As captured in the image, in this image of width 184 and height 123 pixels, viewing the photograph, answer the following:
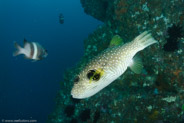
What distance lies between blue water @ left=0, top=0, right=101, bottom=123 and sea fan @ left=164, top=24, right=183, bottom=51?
10.6 meters

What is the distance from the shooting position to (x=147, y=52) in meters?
5.41

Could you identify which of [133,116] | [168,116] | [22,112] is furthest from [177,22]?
[22,112]

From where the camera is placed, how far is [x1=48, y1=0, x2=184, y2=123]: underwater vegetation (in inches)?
194

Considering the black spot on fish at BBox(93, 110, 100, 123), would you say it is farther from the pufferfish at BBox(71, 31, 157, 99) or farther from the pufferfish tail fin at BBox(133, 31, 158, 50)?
the pufferfish tail fin at BBox(133, 31, 158, 50)

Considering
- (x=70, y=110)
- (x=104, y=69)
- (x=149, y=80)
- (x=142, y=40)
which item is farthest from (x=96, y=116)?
(x=142, y=40)

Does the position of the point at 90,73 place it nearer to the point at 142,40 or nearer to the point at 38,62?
the point at 142,40

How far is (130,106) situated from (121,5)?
3937 millimetres

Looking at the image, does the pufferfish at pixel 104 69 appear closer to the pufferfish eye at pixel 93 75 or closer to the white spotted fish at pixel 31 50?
the pufferfish eye at pixel 93 75

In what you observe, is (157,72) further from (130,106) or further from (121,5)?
(121,5)

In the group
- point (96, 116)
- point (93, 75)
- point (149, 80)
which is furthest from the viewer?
point (96, 116)

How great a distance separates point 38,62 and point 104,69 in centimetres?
5885

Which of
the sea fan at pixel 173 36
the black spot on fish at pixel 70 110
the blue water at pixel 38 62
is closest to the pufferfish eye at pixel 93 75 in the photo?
the sea fan at pixel 173 36

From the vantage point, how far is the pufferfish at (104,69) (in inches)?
106

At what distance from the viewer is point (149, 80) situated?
5398 mm
